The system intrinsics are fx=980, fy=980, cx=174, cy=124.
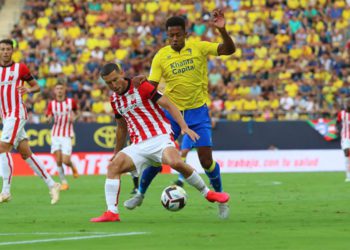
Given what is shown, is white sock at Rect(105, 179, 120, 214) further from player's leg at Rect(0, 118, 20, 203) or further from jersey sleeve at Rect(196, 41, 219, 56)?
player's leg at Rect(0, 118, 20, 203)

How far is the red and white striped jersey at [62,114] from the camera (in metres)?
24.9

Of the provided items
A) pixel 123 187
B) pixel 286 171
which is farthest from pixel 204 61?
pixel 286 171

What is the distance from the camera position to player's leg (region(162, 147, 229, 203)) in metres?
12.4

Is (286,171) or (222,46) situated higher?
(222,46)

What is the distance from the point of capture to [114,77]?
40.6ft

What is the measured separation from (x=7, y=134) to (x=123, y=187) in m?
6.38

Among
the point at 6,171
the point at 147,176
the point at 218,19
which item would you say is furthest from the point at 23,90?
the point at 218,19

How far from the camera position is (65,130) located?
2506 cm

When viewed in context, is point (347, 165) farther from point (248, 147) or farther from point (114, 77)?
point (114, 77)

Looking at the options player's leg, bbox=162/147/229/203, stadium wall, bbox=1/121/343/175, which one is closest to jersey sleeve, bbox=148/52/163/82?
player's leg, bbox=162/147/229/203

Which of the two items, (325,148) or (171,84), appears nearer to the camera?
(171,84)

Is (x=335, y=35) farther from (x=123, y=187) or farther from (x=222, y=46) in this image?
(x=222, y=46)

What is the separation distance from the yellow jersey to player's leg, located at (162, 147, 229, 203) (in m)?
1.80

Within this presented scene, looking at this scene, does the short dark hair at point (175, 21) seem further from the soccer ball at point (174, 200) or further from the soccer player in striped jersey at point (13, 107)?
the soccer player in striped jersey at point (13, 107)
